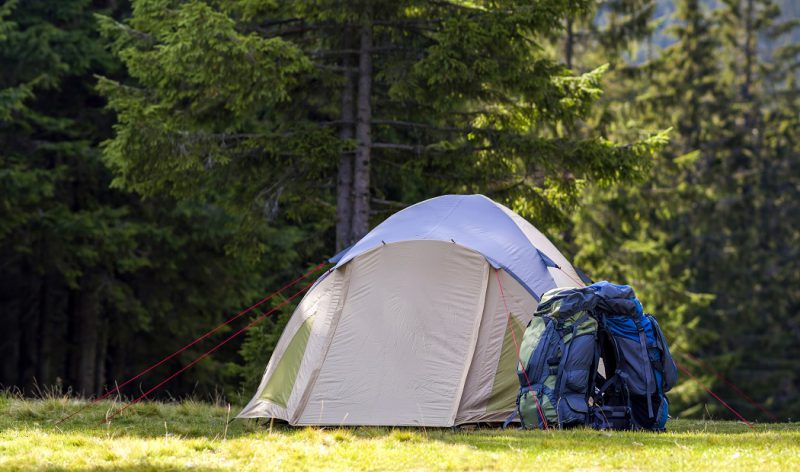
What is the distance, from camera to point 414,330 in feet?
33.2

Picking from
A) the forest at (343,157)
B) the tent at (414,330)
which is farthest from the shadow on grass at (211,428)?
the forest at (343,157)

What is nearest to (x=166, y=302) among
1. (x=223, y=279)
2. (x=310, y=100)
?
(x=223, y=279)

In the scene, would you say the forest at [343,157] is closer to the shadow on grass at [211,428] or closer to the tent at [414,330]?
the shadow on grass at [211,428]

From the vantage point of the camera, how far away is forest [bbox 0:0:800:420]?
1418 cm

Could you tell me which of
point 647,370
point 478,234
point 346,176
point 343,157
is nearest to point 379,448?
point 647,370

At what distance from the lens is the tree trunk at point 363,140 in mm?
14828

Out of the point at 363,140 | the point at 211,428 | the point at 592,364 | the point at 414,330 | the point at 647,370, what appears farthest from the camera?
the point at 363,140

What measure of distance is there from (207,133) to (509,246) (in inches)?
217

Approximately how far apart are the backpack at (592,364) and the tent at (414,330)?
80 centimetres

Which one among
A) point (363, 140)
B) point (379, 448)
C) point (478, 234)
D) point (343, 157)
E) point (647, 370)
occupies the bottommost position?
point (379, 448)

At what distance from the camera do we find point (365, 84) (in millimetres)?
15000

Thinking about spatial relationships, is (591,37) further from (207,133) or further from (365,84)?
(207,133)

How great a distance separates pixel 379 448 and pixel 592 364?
2173 millimetres

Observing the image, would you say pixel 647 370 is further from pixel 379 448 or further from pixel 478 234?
pixel 379 448
